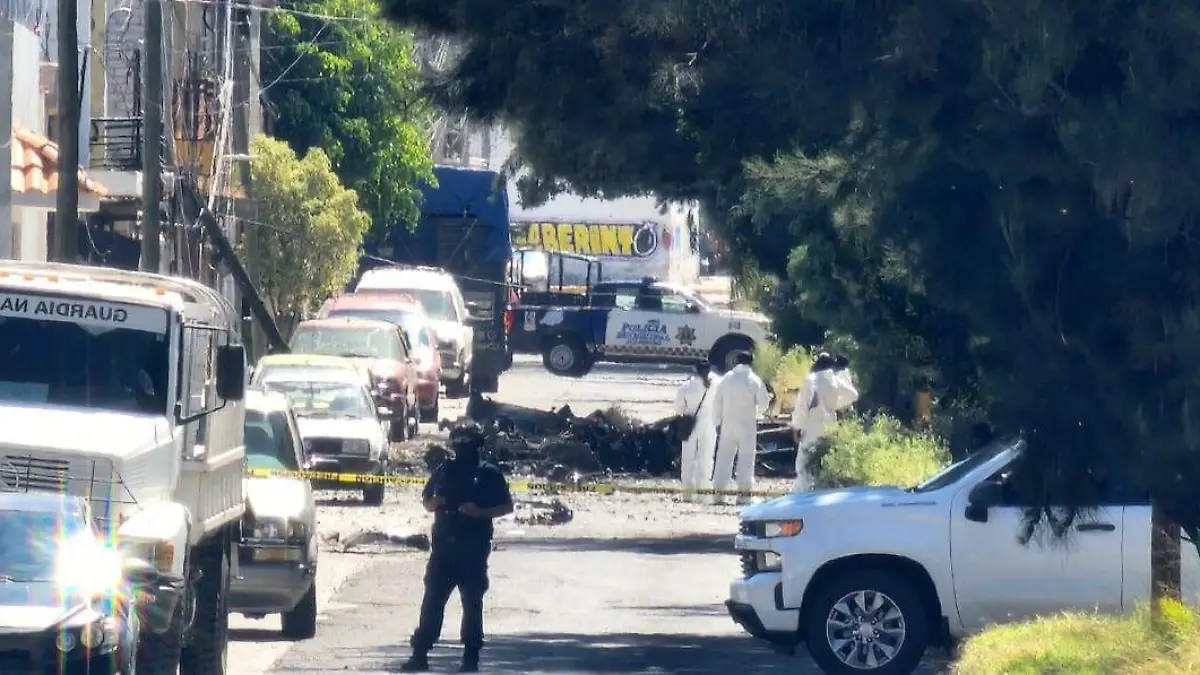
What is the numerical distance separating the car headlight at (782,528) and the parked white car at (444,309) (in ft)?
82.8

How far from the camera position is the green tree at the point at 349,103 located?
4647 cm

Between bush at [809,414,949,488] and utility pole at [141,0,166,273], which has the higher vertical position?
utility pole at [141,0,166,273]

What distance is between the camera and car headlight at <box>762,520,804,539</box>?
13.3 metres

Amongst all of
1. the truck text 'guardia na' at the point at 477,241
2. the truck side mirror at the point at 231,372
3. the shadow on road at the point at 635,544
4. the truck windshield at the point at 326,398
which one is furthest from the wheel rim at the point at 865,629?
the truck text 'guardia na' at the point at 477,241

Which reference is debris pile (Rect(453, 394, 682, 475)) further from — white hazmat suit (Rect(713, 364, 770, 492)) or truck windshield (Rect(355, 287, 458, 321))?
truck windshield (Rect(355, 287, 458, 321))

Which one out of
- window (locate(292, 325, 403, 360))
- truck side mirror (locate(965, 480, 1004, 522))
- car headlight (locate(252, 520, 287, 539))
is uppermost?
window (locate(292, 325, 403, 360))

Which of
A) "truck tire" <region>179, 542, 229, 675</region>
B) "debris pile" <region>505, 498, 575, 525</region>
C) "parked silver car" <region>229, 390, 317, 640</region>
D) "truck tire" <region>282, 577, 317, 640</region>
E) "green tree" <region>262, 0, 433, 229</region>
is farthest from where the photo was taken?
"green tree" <region>262, 0, 433, 229</region>

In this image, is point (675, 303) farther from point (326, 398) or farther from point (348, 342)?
point (326, 398)

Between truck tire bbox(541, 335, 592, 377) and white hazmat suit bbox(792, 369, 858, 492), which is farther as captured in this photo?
truck tire bbox(541, 335, 592, 377)

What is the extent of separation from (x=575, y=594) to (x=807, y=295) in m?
5.81

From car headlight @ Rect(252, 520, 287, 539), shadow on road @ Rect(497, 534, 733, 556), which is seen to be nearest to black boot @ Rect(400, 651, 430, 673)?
car headlight @ Rect(252, 520, 287, 539)

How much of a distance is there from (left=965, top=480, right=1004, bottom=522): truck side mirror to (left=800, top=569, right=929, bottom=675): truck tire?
67 cm

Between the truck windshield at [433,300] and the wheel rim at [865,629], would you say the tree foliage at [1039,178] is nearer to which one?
the wheel rim at [865,629]

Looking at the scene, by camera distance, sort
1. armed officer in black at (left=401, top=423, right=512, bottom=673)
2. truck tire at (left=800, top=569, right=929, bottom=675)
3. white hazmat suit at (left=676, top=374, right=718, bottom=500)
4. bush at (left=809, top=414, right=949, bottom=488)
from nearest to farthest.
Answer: truck tire at (left=800, top=569, right=929, bottom=675), armed officer in black at (left=401, top=423, right=512, bottom=673), bush at (left=809, top=414, right=949, bottom=488), white hazmat suit at (left=676, top=374, right=718, bottom=500)
